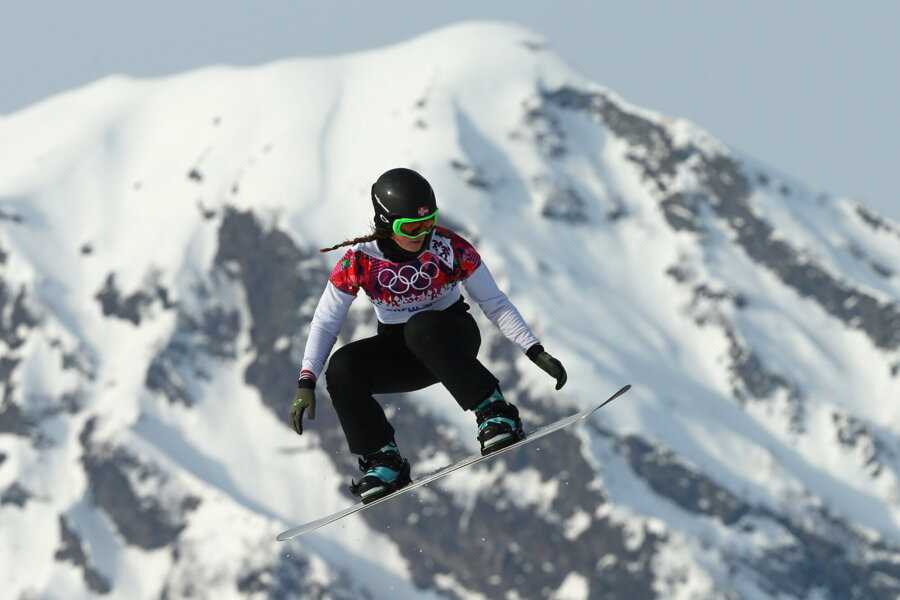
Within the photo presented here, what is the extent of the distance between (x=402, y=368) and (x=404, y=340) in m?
0.33

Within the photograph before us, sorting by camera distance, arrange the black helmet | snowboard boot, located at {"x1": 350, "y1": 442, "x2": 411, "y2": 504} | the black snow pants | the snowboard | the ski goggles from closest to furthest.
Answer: the black helmet, the ski goggles, the snowboard, the black snow pants, snowboard boot, located at {"x1": 350, "y1": 442, "x2": 411, "y2": 504}

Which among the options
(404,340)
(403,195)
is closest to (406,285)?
(404,340)

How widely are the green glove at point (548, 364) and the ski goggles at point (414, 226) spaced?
1.86 meters

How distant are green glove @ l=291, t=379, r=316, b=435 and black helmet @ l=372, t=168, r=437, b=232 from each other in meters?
2.24

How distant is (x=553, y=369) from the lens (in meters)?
18.4

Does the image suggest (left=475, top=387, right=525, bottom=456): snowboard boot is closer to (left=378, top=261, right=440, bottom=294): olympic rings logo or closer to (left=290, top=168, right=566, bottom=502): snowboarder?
(left=290, top=168, right=566, bottom=502): snowboarder

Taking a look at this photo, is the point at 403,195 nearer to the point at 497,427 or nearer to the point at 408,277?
the point at 408,277

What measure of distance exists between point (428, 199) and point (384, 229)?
0.71 m

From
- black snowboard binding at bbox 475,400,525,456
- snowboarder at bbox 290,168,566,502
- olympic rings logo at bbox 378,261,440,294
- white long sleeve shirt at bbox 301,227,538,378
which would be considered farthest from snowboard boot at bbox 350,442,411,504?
olympic rings logo at bbox 378,261,440,294

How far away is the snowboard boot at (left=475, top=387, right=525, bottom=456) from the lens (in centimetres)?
1886

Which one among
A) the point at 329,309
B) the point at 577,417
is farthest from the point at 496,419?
the point at 329,309

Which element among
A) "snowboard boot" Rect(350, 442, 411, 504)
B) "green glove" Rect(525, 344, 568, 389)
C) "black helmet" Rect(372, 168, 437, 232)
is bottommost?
"snowboard boot" Rect(350, 442, 411, 504)

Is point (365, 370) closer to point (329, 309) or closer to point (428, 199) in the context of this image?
point (329, 309)

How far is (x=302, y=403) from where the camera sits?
18516mm
